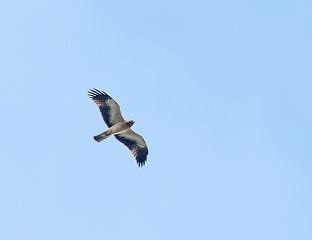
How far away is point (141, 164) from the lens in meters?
28.9

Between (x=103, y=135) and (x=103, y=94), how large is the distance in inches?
86.1

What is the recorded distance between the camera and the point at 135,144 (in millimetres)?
28609

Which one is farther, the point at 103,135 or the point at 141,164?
the point at 141,164

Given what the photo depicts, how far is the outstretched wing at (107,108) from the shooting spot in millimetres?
27266

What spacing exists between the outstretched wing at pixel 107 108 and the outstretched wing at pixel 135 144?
964mm

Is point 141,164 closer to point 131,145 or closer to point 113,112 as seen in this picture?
point 131,145

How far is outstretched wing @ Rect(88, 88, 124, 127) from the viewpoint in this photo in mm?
27266

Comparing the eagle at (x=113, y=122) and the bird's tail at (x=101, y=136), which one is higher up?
the eagle at (x=113, y=122)

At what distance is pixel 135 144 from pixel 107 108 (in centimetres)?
267

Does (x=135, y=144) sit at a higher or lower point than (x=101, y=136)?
higher

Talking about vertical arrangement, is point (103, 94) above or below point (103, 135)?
above

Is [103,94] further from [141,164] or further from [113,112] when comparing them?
[141,164]

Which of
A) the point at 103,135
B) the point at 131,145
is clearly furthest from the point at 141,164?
the point at 103,135

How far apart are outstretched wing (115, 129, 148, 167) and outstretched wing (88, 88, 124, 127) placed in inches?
37.9
